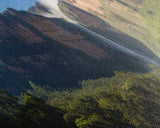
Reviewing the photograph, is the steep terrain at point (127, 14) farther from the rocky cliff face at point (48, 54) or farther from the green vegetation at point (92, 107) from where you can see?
the green vegetation at point (92, 107)

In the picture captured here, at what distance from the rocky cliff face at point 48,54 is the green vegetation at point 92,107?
0.18 metres

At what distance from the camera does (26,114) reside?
1385 millimetres

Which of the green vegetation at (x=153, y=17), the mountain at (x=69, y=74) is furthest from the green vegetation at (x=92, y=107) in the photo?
the green vegetation at (x=153, y=17)

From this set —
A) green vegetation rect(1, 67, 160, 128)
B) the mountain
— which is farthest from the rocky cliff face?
green vegetation rect(1, 67, 160, 128)

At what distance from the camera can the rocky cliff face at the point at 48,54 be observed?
6.17 feet

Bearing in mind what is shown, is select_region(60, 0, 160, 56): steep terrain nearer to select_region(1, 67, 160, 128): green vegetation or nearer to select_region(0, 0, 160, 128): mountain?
select_region(0, 0, 160, 128): mountain

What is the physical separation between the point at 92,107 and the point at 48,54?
1055mm

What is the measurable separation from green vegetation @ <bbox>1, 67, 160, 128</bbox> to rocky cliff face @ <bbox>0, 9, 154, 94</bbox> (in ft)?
0.58

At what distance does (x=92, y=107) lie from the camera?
5.91 ft

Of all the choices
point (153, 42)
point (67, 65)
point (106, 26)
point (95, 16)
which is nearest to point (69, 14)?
point (95, 16)

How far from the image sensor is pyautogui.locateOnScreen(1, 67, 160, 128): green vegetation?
1415 mm

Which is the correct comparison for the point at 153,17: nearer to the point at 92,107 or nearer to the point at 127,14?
the point at 127,14

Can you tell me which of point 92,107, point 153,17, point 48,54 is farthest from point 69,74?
point 153,17

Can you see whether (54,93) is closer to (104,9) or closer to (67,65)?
(67,65)
